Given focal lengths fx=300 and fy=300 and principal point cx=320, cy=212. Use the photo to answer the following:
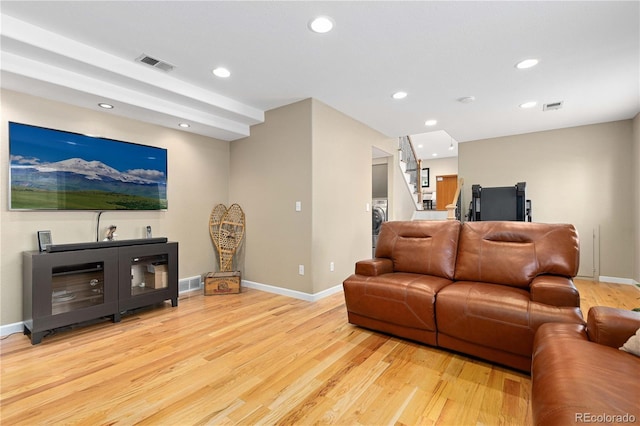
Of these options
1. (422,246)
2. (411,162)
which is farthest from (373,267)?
(411,162)

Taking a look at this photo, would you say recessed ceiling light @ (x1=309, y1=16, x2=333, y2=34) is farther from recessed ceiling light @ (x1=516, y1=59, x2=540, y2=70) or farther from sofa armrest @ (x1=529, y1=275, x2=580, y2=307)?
sofa armrest @ (x1=529, y1=275, x2=580, y2=307)

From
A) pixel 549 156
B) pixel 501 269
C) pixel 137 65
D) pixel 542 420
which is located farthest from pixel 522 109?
pixel 137 65

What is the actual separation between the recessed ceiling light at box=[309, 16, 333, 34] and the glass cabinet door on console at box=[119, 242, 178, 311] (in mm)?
2780

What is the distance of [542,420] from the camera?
3.30 feet

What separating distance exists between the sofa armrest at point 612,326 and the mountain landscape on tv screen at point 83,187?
166 inches

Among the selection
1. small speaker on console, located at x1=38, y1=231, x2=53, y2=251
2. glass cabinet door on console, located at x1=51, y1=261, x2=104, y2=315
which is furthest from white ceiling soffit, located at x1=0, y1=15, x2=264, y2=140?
glass cabinet door on console, located at x1=51, y1=261, x2=104, y2=315

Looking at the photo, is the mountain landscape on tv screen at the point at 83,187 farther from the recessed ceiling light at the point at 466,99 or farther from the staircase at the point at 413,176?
the staircase at the point at 413,176

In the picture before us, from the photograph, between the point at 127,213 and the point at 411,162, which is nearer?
the point at 127,213

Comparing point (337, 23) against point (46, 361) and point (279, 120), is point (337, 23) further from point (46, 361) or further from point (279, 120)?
point (46, 361)

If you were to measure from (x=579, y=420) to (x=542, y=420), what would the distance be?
130 millimetres

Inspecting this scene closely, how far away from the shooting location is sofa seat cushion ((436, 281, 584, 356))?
195 centimetres

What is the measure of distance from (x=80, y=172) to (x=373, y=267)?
320 cm

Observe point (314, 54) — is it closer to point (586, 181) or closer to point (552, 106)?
point (552, 106)

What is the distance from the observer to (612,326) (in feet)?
4.83
